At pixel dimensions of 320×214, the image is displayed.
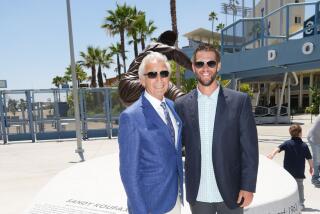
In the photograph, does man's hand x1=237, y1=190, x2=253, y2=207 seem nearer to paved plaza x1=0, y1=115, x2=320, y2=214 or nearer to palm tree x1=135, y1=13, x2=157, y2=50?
paved plaza x1=0, y1=115, x2=320, y2=214

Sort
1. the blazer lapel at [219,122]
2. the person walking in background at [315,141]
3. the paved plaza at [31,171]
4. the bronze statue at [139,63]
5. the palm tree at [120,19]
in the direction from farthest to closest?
the palm tree at [120,19] < the person walking in background at [315,141] < the paved plaza at [31,171] < the bronze statue at [139,63] < the blazer lapel at [219,122]

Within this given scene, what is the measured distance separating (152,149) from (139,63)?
3.52m

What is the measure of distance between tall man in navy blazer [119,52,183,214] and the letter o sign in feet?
40.0

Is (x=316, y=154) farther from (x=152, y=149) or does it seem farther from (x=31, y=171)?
(x=31, y=171)

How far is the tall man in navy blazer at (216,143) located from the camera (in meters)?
2.10

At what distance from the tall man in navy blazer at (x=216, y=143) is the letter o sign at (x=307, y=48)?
1187 cm

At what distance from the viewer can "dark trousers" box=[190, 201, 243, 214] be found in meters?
2.20

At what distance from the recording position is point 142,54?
5.17 m

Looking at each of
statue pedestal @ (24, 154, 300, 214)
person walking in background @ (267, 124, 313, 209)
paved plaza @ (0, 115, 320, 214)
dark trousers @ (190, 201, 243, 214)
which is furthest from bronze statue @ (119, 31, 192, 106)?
dark trousers @ (190, 201, 243, 214)

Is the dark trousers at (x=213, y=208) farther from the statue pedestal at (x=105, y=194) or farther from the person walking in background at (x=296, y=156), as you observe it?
the person walking in background at (x=296, y=156)

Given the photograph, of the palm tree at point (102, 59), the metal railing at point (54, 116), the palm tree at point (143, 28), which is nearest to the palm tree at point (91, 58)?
the palm tree at point (102, 59)

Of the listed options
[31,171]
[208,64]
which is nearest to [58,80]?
[31,171]

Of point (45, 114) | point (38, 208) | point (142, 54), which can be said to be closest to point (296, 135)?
point (142, 54)

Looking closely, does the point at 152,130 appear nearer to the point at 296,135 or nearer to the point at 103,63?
the point at 296,135
